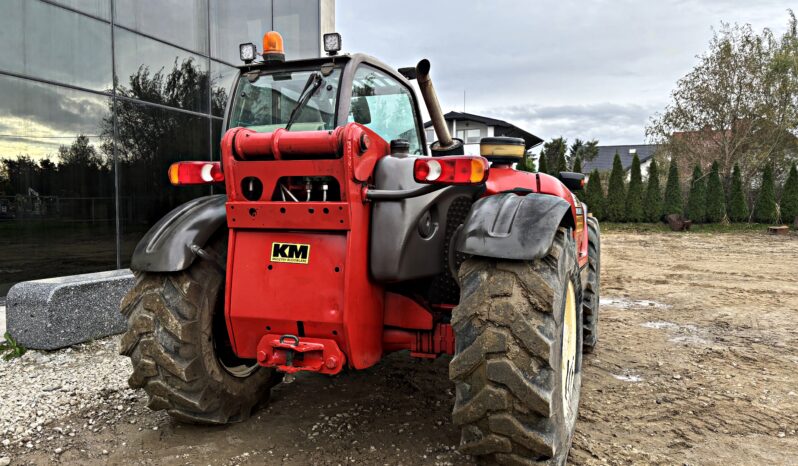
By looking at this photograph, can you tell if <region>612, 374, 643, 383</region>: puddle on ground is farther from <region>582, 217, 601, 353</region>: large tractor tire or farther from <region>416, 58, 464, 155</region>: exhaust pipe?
<region>416, 58, 464, 155</region>: exhaust pipe

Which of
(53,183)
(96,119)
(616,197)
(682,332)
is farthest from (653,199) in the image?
(53,183)

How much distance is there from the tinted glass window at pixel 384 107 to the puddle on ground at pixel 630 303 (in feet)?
15.1

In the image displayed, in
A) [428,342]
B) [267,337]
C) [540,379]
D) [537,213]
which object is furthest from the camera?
[428,342]

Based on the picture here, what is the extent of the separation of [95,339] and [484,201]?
4.12 m

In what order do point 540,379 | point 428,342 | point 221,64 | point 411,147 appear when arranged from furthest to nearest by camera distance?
1. point 221,64
2. point 411,147
3. point 428,342
4. point 540,379

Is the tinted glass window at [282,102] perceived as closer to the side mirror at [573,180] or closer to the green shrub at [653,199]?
the side mirror at [573,180]

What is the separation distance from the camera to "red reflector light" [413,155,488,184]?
255 centimetres

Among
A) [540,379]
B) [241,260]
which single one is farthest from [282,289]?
[540,379]

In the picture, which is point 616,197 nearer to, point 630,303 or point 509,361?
point 630,303

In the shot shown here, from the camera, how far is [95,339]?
5.14 metres

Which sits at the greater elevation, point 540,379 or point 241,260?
point 241,260

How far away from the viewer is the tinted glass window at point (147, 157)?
9.53 meters

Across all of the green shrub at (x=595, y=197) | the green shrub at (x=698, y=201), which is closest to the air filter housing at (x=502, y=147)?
the green shrub at (x=595, y=197)

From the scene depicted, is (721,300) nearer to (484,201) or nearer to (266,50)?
(484,201)
